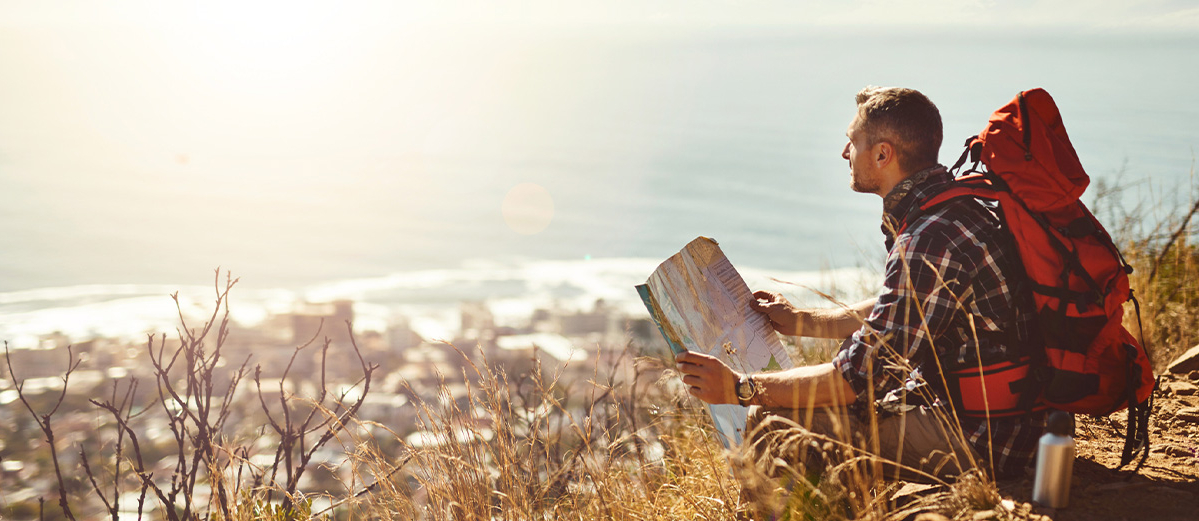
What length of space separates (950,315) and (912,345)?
134 mm

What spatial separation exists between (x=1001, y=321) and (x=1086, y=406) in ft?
1.31

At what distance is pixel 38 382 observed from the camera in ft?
28.3

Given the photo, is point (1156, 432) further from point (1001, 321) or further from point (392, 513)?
point (392, 513)

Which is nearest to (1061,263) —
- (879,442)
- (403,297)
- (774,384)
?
(879,442)

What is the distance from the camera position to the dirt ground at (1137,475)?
2.07 m

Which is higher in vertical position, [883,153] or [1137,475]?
[883,153]

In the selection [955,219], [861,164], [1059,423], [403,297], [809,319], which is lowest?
[403,297]

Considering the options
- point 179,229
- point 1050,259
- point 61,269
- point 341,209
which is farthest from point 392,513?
point 341,209

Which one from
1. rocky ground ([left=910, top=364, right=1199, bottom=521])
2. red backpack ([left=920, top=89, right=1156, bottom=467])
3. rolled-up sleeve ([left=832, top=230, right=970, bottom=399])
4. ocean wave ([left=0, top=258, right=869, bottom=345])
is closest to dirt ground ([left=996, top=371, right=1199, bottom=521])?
rocky ground ([left=910, top=364, right=1199, bottom=521])

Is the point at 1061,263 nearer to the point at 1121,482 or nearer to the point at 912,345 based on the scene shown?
the point at 912,345

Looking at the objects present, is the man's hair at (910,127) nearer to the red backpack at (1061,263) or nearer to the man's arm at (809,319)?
the red backpack at (1061,263)

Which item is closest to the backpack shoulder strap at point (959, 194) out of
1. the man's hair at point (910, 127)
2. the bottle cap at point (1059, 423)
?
the man's hair at point (910, 127)

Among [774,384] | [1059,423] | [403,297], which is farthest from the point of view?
[403,297]

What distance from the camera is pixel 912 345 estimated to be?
2020 mm
